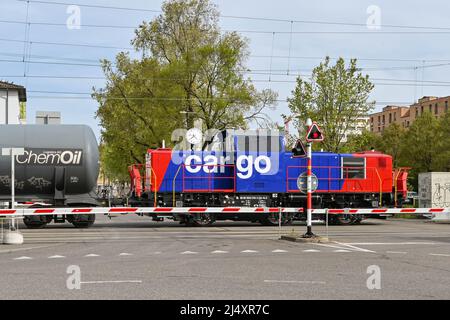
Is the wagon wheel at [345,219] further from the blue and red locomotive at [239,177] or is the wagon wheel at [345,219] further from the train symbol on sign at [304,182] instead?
the train symbol on sign at [304,182]

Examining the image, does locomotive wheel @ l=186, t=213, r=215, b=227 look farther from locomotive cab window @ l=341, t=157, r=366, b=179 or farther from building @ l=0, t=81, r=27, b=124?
building @ l=0, t=81, r=27, b=124

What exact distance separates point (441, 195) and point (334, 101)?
11.1 metres

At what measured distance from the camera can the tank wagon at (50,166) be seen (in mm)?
21875

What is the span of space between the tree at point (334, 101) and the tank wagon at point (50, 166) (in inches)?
788

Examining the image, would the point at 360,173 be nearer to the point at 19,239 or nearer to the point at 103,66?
the point at 19,239

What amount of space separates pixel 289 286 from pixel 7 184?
15891mm

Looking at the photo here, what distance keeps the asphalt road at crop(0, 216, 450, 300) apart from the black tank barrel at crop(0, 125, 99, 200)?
4850 mm

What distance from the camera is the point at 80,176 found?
73.1ft

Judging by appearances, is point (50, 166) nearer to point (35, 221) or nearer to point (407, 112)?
point (35, 221)

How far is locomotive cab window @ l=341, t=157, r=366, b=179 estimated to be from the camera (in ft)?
83.5

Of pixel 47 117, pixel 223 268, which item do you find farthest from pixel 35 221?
pixel 223 268

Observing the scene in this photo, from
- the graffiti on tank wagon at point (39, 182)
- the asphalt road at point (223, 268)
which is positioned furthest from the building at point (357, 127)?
the graffiti on tank wagon at point (39, 182)
